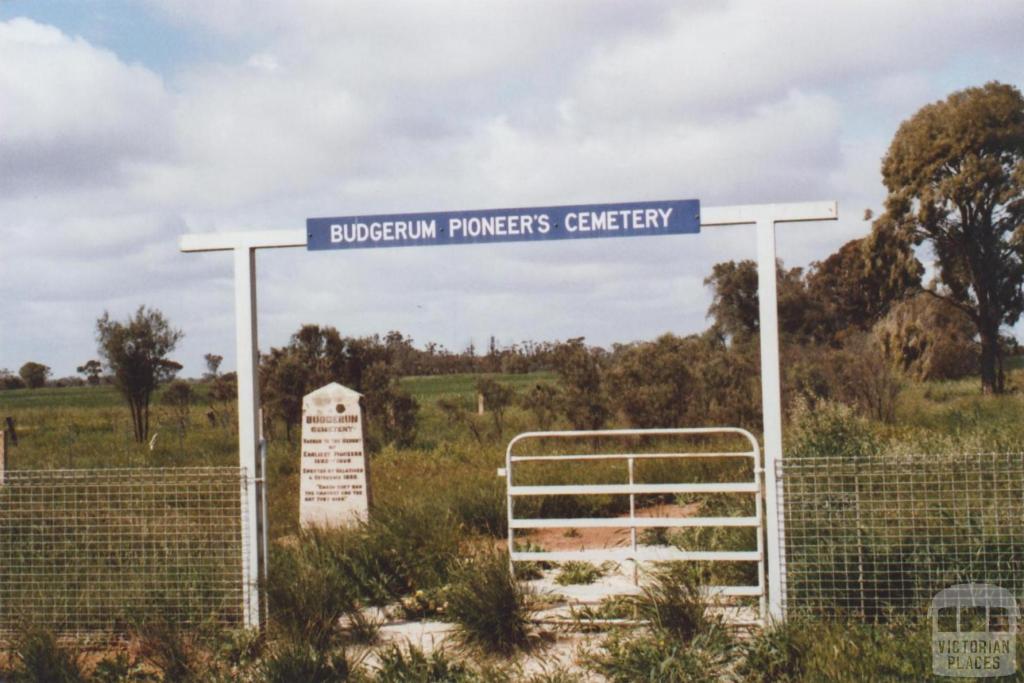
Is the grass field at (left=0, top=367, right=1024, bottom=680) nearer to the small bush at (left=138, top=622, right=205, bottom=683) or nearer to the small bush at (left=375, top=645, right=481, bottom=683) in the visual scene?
the small bush at (left=138, top=622, right=205, bottom=683)

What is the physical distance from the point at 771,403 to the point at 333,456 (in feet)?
17.4

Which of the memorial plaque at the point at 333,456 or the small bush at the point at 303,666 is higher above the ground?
the memorial plaque at the point at 333,456

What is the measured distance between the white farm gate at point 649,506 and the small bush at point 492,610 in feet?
1.17

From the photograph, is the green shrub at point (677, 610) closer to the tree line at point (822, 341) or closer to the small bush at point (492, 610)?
Result: the small bush at point (492, 610)

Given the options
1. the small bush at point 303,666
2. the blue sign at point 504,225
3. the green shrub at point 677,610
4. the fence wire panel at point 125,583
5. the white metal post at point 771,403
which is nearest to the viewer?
the small bush at point 303,666

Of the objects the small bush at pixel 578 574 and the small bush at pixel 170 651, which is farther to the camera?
the small bush at pixel 578 574

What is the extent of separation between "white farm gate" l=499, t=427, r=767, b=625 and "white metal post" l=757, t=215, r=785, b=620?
0.29ft

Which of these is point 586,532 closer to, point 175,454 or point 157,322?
point 175,454

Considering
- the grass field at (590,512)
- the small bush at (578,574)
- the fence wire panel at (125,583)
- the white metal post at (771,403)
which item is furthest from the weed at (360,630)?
the white metal post at (771,403)

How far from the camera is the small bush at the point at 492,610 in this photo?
688 centimetres

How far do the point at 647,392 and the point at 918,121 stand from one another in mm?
18729

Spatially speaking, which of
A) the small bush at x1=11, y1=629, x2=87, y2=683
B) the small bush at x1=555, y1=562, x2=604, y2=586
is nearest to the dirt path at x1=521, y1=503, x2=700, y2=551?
the small bush at x1=555, y1=562, x2=604, y2=586

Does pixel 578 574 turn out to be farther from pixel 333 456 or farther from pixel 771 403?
pixel 333 456

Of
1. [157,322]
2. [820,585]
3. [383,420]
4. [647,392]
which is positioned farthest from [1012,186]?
[820,585]
